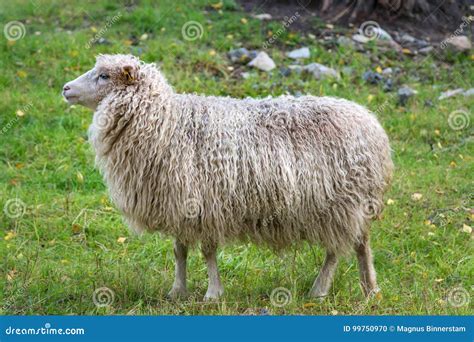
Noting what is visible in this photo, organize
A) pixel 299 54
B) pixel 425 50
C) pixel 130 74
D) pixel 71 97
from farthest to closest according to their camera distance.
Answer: pixel 425 50 → pixel 299 54 → pixel 71 97 → pixel 130 74

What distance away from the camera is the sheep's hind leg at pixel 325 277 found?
5.38m

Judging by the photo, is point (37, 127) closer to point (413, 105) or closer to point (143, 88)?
point (143, 88)

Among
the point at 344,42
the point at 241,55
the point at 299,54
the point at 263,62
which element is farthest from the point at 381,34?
the point at 241,55

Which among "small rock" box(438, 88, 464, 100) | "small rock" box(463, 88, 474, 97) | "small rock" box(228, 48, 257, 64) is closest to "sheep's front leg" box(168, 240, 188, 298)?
"small rock" box(228, 48, 257, 64)

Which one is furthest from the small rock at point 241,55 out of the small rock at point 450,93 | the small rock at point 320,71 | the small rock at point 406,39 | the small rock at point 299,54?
the small rock at point 450,93

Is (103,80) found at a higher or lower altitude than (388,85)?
higher

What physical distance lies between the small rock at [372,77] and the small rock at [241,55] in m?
1.31

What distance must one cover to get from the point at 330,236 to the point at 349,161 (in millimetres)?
499

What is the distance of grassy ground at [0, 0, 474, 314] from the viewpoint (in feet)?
17.4

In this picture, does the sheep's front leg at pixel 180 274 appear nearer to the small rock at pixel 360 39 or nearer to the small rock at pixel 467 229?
the small rock at pixel 467 229

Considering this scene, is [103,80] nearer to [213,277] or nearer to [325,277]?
[213,277]

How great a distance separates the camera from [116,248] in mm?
6141

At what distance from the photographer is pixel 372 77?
9.12 m

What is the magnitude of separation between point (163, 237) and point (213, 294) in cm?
50
